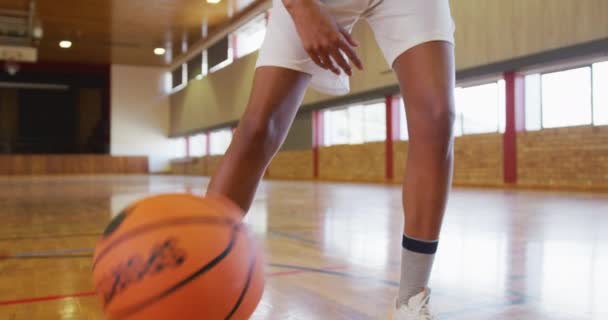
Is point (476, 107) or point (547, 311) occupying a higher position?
point (476, 107)

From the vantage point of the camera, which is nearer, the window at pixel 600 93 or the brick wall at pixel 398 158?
the window at pixel 600 93

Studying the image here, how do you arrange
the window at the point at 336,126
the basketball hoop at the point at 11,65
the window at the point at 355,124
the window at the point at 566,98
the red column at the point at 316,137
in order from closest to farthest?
the window at the point at 566,98, the window at the point at 355,124, the window at the point at 336,126, the red column at the point at 316,137, the basketball hoop at the point at 11,65

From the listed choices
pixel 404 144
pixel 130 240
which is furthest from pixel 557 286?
pixel 404 144

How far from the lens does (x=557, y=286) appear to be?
1.72 m

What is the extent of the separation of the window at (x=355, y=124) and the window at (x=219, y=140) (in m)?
5.49

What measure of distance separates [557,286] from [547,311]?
321 millimetres

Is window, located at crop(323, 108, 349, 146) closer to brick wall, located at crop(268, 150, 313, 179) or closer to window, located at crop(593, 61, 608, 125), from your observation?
brick wall, located at crop(268, 150, 313, 179)

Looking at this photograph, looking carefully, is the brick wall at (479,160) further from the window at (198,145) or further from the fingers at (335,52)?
the window at (198,145)

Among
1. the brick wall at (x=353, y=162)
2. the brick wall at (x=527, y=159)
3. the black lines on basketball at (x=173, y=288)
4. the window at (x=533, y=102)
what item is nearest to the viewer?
the black lines on basketball at (x=173, y=288)

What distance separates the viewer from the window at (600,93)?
748 cm

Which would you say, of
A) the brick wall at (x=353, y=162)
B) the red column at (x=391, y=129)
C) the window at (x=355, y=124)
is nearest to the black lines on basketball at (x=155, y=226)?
the red column at (x=391, y=129)

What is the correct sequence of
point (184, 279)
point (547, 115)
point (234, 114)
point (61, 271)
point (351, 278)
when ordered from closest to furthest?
point (184, 279) < point (351, 278) < point (61, 271) < point (547, 115) < point (234, 114)

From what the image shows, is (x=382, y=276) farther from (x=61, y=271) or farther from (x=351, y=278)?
(x=61, y=271)

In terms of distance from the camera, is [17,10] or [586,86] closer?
[586,86]
